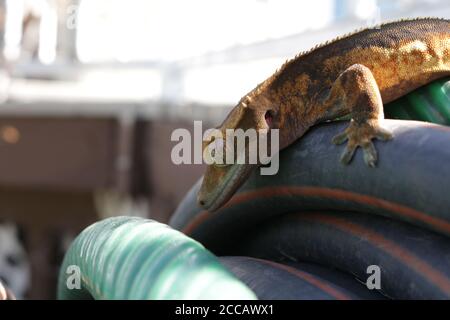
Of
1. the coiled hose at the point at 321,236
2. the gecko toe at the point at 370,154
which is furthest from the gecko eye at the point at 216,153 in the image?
the gecko toe at the point at 370,154

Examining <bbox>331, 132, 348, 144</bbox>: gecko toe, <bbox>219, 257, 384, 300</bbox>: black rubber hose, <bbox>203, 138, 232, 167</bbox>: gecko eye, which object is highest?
<bbox>331, 132, 348, 144</bbox>: gecko toe

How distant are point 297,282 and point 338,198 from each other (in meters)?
0.16

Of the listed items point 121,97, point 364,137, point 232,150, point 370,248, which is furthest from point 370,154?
point 121,97

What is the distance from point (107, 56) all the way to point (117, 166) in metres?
1.91

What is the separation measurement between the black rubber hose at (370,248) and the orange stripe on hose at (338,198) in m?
0.05

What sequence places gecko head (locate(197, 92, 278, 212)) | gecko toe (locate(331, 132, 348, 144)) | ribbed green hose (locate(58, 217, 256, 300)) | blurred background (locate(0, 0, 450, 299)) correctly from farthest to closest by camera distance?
blurred background (locate(0, 0, 450, 299))
gecko head (locate(197, 92, 278, 212))
gecko toe (locate(331, 132, 348, 144))
ribbed green hose (locate(58, 217, 256, 300))

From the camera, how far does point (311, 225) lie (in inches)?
49.0

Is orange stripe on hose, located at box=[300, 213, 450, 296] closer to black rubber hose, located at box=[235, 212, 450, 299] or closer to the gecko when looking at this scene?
black rubber hose, located at box=[235, 212, 450, 299]

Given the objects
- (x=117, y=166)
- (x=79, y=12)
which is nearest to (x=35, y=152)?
(x=117, y=166)

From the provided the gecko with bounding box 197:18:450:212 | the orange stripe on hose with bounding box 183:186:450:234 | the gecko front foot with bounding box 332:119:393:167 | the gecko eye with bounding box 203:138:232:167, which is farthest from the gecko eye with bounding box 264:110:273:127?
the gecko front foot with bounding box 332:119:393:167

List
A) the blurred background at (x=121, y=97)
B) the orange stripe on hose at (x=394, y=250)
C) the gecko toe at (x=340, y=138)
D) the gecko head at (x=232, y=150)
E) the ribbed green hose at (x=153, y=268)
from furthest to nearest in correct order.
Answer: the blurred background at (x=121, y=97), the gecko head at (x=232, y=150), the gecko toe at (x=340, y=138), the orange stripe on hose at (x=394, y=250), the ribbed green hose at (x=153, y=268)

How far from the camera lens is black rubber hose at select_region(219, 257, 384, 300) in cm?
100

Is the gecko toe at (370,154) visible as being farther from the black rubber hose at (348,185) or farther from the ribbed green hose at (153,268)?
the ribbed green hose at (153,268)

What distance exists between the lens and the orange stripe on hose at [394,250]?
0.96 metres
